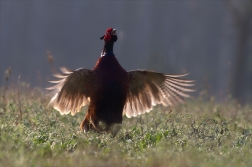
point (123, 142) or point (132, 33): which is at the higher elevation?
point (132, 33)

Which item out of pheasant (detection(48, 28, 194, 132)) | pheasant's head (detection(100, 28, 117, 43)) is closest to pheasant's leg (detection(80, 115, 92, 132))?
pheasant (detection(48, 28, 194, 132))

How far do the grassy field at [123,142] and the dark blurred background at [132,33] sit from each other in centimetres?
1208

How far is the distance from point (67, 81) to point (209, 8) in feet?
50.1

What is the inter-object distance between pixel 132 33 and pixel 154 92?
1399cm

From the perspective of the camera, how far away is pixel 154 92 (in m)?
7.88

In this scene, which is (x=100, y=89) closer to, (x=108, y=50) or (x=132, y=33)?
(x=108, y=50)

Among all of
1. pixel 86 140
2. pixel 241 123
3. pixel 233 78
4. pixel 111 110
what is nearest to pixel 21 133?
pixel 86 140

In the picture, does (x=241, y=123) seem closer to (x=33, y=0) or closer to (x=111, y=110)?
(x=111, y=110)

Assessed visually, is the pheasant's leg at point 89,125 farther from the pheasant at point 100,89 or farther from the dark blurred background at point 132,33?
the dark blurred background at point 132,33

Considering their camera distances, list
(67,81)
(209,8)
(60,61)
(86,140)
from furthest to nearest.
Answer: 1. (209,8)
2. (60,61)
3. (67,81)
4. (86,140)

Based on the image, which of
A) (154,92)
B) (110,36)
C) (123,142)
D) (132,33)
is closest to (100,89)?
(110,36)

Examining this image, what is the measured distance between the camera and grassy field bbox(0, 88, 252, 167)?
17.3 ft

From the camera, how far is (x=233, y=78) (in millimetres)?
21062

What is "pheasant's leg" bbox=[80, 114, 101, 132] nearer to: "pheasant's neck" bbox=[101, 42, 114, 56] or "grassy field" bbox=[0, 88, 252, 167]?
"grassy field" bbox=[0, 88, 252, 167]
